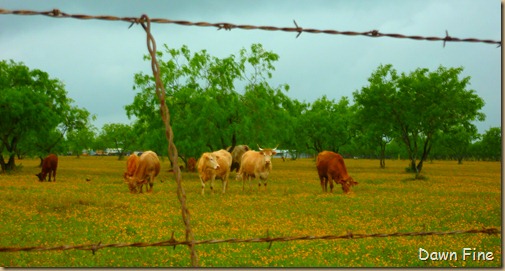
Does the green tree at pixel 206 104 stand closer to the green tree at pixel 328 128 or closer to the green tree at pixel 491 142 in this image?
the green tree at pixel 328 128

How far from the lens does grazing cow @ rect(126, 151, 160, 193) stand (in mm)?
26031

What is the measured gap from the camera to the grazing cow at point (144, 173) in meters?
26.0

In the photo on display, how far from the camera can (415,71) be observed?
145 ft

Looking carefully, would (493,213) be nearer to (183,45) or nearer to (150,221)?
(150,221)

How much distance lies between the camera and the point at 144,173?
27500 mm

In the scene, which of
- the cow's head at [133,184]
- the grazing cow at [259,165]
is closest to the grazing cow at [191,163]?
the grazing cow at [259,165]

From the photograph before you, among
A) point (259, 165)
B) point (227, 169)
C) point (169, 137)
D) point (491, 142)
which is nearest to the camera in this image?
point (169, 137)

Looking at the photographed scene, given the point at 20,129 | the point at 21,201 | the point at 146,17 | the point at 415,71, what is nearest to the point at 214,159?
the point at 21,201

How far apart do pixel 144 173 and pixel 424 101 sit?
24.0 meters

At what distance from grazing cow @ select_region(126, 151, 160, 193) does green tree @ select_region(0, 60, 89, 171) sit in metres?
23.9

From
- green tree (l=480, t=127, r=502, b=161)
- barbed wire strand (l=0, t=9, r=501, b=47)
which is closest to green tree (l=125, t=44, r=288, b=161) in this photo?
barbed wire strand (l=0, t=9, r=501, b=47)

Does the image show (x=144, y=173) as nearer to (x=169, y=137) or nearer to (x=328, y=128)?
(x=169, y=137)

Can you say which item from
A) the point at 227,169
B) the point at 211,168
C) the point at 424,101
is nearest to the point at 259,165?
the point at 227,169

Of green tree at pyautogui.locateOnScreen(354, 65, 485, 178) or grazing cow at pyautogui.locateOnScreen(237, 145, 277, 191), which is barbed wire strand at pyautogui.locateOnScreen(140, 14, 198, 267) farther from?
green tree at pyautogui.locateOnScreen(354, 65, 485, 178)
